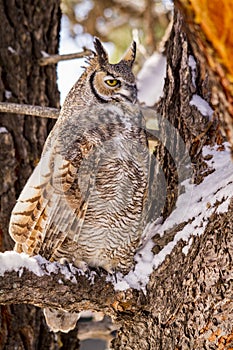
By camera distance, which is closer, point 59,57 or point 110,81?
point 110,81

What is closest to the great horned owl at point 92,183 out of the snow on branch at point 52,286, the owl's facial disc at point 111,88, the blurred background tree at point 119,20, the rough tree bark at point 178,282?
the owl's facial disc at point 111,88

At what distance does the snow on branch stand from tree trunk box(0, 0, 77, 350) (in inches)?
27.8

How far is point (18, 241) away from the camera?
1.80m

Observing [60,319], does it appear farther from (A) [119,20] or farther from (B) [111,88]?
(A) [119,20]

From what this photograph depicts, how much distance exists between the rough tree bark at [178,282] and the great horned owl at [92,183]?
120 mm

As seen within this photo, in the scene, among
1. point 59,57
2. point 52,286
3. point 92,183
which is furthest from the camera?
point 59,57

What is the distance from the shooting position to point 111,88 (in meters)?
1.90

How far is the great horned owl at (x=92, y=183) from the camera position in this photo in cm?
172

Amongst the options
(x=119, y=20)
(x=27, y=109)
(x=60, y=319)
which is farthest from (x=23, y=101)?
(x=119, y=20)

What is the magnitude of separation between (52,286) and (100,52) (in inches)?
30.8

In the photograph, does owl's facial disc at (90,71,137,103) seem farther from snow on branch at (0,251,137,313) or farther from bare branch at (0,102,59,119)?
snow on branch at (0,251,137,313)

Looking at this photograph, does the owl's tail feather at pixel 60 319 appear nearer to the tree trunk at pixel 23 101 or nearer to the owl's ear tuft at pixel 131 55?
the tree trunk at pixel 23 101

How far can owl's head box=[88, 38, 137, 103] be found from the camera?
189 cm

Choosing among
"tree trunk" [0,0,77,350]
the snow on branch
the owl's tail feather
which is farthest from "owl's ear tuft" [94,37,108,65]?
the owl's tail feather
